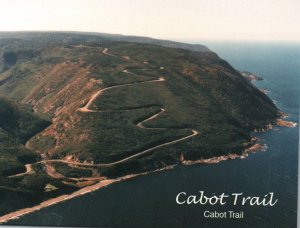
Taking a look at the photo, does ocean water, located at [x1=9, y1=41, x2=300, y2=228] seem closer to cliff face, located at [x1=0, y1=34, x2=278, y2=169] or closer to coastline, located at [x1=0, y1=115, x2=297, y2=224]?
coastline, located at [x1=0, y1=115, x2=297, y2=224]

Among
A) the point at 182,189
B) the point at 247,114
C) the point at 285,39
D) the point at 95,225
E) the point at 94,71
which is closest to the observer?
the point at 95,225

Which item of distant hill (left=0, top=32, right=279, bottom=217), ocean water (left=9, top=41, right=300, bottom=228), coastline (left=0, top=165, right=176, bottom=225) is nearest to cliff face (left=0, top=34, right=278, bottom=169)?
distant hill (left=0, top=32, right=279, bottom=217)

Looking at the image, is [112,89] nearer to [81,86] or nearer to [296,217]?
[81,86]

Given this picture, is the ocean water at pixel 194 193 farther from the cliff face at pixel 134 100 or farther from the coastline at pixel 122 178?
the cliff face at pixel 134 100

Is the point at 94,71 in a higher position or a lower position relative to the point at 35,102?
higher

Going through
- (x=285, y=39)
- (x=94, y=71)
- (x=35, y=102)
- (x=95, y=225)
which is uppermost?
(x=285, y=39)

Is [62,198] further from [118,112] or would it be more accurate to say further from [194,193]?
[118,112]

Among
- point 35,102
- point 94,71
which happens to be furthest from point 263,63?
point 35,102

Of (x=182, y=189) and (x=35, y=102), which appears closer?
(x=182, y=189)
